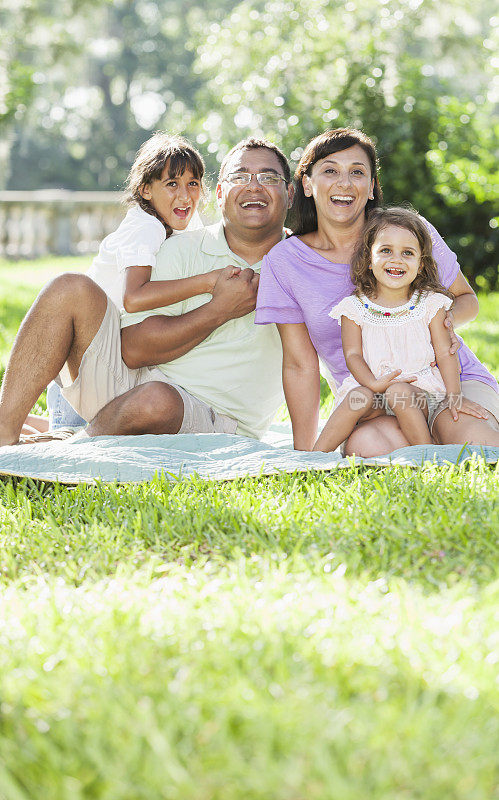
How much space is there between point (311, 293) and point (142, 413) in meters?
0.83

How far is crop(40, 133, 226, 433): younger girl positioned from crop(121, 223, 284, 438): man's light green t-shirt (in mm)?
105


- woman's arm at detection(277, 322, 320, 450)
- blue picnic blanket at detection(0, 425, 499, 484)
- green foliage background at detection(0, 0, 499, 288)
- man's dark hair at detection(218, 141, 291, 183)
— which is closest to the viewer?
blue picnic blanket at detection(0, 425, 499, 484)

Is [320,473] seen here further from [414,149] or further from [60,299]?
[414,149]

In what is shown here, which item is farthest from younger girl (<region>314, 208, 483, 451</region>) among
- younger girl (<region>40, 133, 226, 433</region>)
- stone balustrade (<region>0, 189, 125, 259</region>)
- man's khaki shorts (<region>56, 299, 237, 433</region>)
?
stone balustrade (<region>0, 189, 125, 259</region>)

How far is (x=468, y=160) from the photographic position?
9.52 meters

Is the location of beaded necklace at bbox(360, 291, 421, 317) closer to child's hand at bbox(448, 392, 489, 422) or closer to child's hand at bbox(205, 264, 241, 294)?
child's hand at bbox(448, 392, 489, 422)

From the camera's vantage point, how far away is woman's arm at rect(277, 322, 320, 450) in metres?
3.47

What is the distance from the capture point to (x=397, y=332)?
3412mm

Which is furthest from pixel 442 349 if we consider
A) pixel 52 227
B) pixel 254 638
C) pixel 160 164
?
pixel 52 227

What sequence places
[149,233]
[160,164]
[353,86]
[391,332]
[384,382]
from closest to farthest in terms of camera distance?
[384,382] → [391,332] → [149,233] → [160,164] → [353,86]

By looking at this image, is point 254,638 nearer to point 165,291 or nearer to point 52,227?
point 165,291

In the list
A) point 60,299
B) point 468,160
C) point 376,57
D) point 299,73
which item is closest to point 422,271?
point 60,299

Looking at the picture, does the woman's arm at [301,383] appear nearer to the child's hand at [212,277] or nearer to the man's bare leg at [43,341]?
the child's hand at [212,277]

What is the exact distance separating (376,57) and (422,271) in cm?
758
